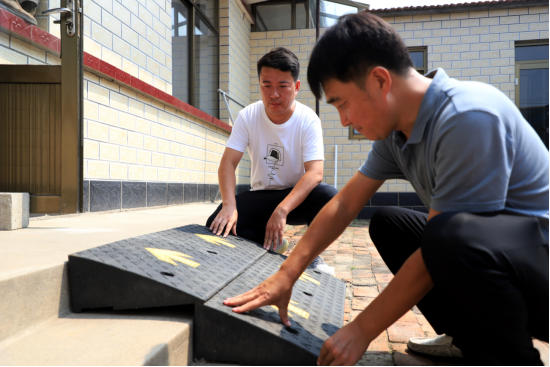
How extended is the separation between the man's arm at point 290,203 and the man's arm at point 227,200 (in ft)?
0.65

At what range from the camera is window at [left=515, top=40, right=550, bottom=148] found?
7.20 metres

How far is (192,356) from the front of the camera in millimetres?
1200

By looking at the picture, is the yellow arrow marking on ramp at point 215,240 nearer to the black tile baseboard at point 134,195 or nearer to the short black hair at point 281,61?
the short black hair at point 281,61

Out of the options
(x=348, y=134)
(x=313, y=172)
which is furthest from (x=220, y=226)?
(x=348, y=134)

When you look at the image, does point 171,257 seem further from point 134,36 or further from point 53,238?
point 134,36

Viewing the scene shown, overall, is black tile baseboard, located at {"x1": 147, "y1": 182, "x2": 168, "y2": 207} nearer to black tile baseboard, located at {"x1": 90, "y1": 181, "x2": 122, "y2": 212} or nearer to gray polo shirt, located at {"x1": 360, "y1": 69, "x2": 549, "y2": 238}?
black tile baseboard, located at {"x1": 90, "y1": 181, "x2": 122, "y2": 212}

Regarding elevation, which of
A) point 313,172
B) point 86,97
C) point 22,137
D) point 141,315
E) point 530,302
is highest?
point 86,97

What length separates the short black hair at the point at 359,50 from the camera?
1041 mm

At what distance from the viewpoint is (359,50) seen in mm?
1043

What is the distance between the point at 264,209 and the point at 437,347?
1.26 m

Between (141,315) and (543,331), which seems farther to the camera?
(141,315)

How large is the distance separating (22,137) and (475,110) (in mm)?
2700

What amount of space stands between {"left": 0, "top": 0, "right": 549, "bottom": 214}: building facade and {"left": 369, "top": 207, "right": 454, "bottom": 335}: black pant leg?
Result: 250 cm

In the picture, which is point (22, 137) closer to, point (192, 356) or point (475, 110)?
point (192, 356)
